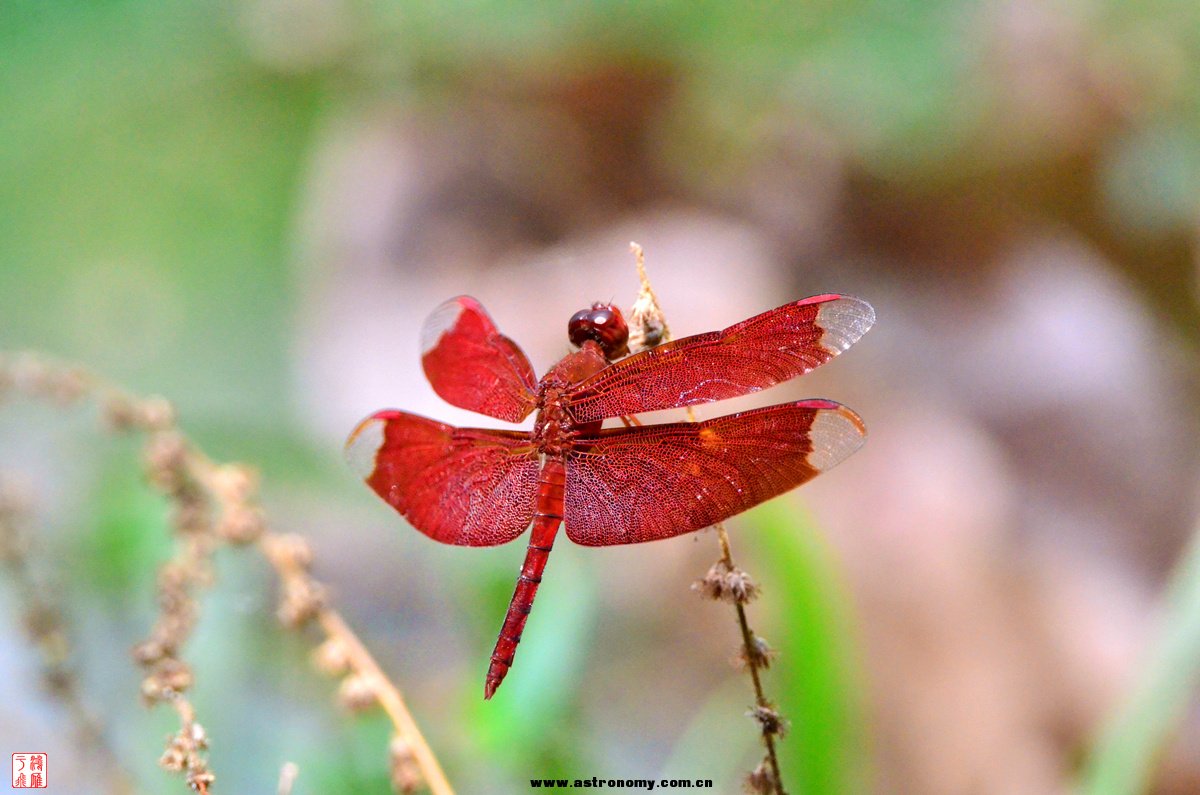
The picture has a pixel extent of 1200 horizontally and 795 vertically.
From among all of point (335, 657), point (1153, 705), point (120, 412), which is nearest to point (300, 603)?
point (335, 657)

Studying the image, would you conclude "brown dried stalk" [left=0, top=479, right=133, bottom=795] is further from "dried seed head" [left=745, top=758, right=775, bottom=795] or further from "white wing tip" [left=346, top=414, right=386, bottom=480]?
"dried seed head" [left=745, top=758, right=775, bottom=795]

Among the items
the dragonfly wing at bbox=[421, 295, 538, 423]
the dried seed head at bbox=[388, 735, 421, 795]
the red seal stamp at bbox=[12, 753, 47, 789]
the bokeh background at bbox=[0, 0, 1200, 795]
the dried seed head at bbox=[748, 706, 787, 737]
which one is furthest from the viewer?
the bokeh background at bbox=[0, 0, 1200, 795]

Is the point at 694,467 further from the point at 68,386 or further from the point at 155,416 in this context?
the point at 68,386

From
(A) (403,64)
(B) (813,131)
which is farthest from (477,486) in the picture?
(A) (403,64)

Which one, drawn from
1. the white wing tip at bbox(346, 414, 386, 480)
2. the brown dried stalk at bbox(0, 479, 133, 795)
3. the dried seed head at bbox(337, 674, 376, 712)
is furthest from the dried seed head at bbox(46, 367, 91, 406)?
the dried seed head at bbox(337, 674, 376, 712)

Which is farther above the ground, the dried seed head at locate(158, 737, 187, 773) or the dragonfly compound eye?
the dragonfly compound eye

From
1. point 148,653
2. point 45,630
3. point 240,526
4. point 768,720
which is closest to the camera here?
point 768,720
